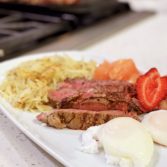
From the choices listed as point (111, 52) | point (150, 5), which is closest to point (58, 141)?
point (111, 52)

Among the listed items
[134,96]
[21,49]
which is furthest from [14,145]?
[21,49]

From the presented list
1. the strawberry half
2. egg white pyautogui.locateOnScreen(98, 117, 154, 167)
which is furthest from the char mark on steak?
egg white pyautogui.locateOnScreen(98, 117, 154, 167)

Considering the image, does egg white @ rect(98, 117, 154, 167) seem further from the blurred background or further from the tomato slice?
the blurred background

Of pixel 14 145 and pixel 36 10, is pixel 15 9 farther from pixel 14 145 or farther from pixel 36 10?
pixel 14 145

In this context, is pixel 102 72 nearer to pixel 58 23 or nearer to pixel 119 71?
pixel 119 71

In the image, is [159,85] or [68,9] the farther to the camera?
[68,9]
